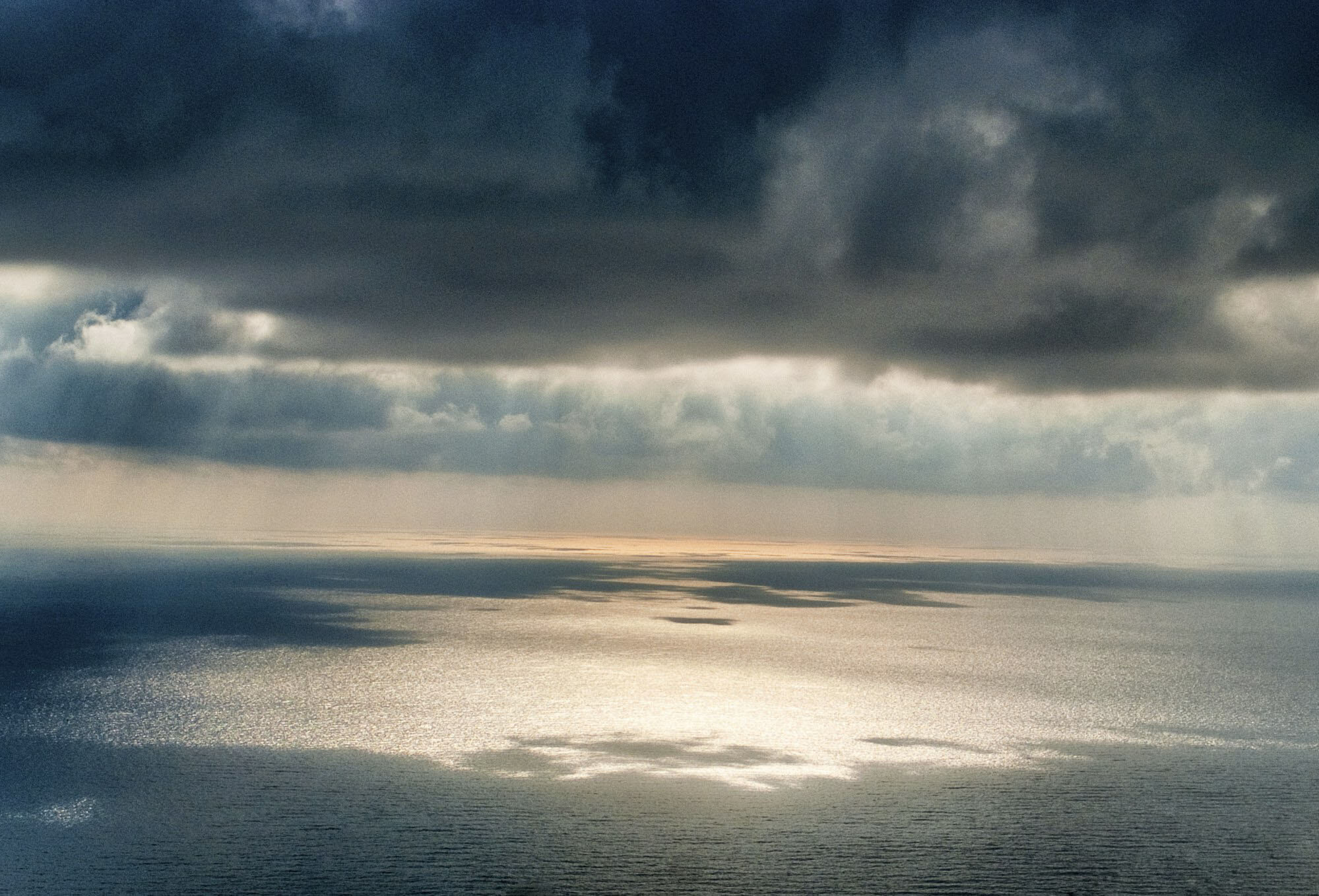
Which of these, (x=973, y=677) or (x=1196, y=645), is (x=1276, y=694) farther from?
(x=1196, y=645)

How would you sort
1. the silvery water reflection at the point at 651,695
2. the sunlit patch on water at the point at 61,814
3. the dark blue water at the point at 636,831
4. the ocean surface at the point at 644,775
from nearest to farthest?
the dark blue water at the point at 636,831 → the ocean surface at the point at 644,775 → the sunlit patch on water at the point at 61,814 → the silvery water reflection at the point at 651,695

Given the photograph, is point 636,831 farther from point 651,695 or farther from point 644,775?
point 651,695

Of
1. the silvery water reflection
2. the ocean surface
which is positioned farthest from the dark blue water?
the silvery water reflection

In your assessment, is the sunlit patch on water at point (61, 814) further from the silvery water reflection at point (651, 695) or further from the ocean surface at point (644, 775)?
the silvery water reflection at point (651, 695)

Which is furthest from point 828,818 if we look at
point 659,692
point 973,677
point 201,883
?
point 973,677

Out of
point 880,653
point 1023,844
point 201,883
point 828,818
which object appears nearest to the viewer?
point 201,883

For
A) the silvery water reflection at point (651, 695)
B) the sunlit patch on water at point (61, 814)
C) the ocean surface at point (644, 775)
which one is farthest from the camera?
the silvery water reflection at point (651, 695)

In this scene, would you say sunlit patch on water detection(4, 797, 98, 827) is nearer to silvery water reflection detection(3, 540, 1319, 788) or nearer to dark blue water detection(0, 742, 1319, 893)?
dark blue water detection(0, 742, 1319, 893)

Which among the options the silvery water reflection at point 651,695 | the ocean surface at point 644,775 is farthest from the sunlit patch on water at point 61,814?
the silvery water reflection at point 651,695

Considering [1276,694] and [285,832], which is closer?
[285,832]

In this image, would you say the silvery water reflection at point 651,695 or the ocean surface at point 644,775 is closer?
the ocean surface at point 644,775

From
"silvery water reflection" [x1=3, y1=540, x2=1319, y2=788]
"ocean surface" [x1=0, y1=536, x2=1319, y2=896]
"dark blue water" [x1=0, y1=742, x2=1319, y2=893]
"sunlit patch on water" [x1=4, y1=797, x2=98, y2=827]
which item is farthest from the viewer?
"silvery water reflection" [x1=3, y1=540, x2=1319, y2=788]
